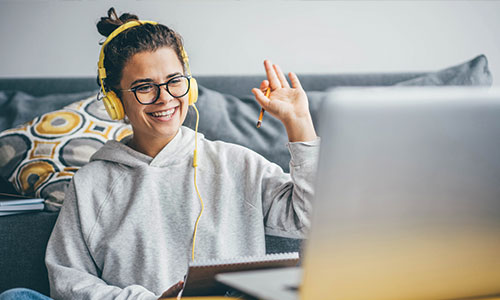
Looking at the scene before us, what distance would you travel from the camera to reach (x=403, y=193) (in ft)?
1.81

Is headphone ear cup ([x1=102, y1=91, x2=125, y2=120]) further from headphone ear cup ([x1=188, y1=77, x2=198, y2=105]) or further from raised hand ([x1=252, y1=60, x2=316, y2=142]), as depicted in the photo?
raised hand ([x1=252, y1=60, x2=316, y2=142])

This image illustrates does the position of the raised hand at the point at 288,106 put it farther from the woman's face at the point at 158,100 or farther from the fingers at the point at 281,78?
the woman's face at the point at 158,100

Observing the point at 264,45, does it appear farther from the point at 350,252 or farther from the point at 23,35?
the point at 350,252

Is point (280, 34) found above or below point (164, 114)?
above

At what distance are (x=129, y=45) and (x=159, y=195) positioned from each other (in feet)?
1.36

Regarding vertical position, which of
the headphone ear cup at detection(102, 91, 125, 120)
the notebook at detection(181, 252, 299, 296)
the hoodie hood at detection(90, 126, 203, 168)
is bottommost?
the notebook at detection(181, 252, 299, 296)

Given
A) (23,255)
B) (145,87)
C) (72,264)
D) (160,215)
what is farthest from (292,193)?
(23,255)

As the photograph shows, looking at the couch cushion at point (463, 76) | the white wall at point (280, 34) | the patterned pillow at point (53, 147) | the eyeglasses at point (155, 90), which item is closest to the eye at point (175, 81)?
the eyeglasses at point (155, 90)

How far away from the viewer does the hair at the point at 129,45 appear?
Result: 4.61 feet

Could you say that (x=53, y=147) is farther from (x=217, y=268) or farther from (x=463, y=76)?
(x=463, y=76)

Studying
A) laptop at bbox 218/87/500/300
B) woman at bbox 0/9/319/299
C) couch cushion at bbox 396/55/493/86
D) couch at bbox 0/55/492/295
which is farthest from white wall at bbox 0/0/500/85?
laptop at bbox 218/87/500/300

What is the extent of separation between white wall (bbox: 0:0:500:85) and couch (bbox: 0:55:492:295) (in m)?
0.10

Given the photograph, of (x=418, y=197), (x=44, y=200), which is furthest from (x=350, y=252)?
(x=44, y=200)

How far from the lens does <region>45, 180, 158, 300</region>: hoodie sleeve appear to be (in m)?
1.24
